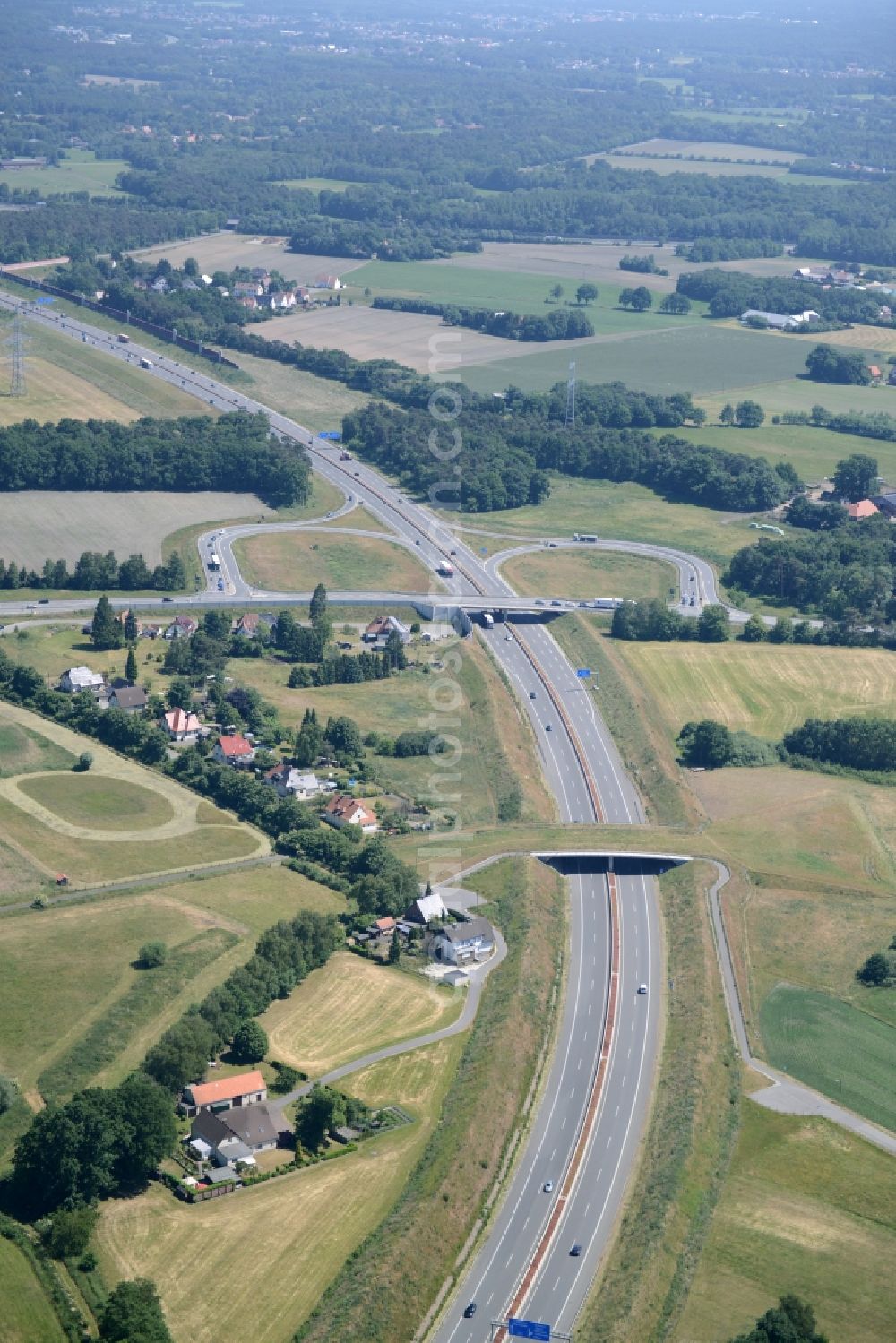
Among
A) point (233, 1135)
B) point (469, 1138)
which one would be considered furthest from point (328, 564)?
point (233, 1135)

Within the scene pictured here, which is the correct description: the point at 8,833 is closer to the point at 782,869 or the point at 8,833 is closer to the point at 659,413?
the point at 782,869

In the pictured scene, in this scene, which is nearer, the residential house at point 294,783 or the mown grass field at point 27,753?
the residential house at point 294,783

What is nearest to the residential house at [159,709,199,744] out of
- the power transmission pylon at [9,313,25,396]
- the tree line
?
the tree line

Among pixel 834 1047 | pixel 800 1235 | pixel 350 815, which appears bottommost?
pixel 834 1047

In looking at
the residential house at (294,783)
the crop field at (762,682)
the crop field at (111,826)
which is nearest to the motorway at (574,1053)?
the crop field at (762,682)

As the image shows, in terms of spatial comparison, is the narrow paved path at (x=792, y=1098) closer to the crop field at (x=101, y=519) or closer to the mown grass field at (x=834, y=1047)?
the mown grass field at (x=834, y=1047)

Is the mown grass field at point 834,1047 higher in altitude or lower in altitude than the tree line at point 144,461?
lower

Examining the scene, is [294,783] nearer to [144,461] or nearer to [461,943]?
[461,943]
